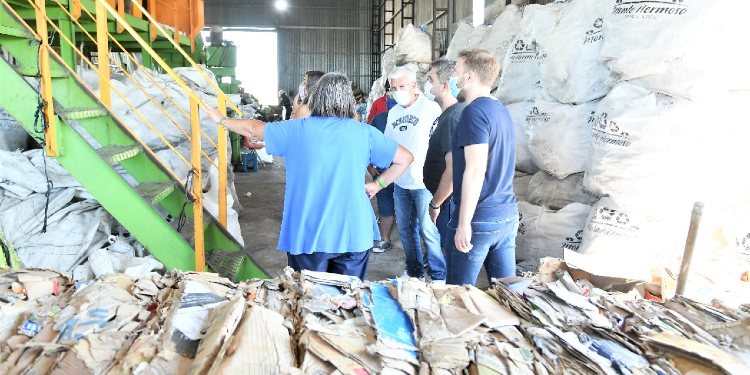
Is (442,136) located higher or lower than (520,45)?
lower

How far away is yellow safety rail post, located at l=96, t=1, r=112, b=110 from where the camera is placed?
121 inches

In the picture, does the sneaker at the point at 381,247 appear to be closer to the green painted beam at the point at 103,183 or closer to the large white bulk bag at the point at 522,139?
the large white bulk bag at the point at 522,139

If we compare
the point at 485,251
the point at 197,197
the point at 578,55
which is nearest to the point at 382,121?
the point at 578,55

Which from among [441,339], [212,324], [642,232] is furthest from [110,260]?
[642,232]

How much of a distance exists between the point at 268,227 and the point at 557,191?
294cm

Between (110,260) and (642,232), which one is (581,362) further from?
(110,260)

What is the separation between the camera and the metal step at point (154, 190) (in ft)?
9.71

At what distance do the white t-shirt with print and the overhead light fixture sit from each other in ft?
53.7

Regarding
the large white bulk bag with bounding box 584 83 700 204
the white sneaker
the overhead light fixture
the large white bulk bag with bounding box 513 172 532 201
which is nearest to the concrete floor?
the white sneaker

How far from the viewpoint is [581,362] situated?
117 cm

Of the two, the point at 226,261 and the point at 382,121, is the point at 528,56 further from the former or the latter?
the point at 226,261

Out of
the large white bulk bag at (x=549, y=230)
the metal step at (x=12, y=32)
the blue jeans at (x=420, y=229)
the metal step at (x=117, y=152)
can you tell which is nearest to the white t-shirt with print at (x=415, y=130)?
the blue jeans at (x=420, y=229)

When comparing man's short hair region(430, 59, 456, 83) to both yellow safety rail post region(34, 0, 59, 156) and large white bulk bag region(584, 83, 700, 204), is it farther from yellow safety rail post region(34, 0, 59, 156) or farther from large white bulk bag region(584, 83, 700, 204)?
yellow safety rail post region(34, 0, 59, 156)

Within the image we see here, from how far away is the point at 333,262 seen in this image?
2.46 meters
